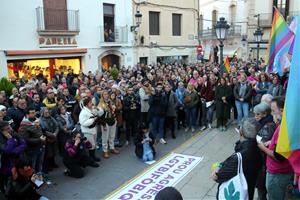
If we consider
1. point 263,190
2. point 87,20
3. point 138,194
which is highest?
point 87,20

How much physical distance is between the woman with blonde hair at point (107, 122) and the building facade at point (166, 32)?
39.7 ft

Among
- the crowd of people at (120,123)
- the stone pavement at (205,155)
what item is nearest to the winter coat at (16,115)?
the crowd of people at (120,123)

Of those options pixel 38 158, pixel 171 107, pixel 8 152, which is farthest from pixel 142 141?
pixel 8 152

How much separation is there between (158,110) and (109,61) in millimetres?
10559

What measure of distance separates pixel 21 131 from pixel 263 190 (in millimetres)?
4502

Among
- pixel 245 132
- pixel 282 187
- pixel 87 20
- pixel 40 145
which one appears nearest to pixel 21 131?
pixel 40 145

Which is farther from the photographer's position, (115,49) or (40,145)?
(115,49)

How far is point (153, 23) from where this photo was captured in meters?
20.8

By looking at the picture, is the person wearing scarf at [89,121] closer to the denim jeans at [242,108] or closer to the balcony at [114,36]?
the denim jeans at [242,108]

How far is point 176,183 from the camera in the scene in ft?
20.2

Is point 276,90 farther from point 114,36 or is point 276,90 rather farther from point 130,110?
point 114,36

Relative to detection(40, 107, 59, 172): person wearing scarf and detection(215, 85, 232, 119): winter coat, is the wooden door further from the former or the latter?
detection(215, 85, 232, 119): winter coat

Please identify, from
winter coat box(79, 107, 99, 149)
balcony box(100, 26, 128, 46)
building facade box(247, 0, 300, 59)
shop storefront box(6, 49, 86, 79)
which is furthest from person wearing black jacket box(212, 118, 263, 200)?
building facade box(247, 0, 300, 59)

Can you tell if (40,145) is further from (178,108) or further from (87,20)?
(87,20)
